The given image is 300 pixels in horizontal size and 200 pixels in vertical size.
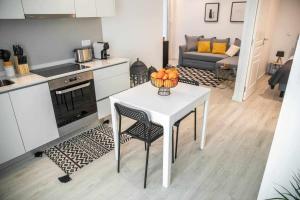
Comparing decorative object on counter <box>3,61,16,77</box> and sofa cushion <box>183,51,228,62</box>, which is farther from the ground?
decorative object on counter <box>3,61,16,77</box>

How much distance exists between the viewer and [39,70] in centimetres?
272

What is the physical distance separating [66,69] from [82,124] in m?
0.78

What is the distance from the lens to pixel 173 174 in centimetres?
219

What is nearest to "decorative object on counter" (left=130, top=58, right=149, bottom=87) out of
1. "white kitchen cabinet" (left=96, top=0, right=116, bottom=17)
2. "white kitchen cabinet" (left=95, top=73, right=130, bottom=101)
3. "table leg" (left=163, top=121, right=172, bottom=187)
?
"white kitchen cabinet" (left=95, top=73, right=130, bottom=101)

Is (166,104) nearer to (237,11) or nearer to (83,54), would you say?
(83,54)

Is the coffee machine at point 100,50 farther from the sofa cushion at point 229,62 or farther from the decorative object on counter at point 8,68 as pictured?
the sofa cushion at point 229,62

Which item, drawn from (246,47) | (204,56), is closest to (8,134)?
(246,47)

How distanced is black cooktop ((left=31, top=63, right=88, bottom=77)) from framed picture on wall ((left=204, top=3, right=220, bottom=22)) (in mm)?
4872

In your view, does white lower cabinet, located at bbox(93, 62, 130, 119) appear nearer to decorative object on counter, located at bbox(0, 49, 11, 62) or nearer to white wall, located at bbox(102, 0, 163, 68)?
white wall, located at bbox(102, 0, 163, 68)

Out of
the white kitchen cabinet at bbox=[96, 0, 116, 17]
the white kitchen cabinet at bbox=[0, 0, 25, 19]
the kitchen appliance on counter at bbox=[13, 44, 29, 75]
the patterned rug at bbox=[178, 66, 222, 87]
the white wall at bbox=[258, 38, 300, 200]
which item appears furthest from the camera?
the patterned rug at bbox=[178, 66, 222, 87]

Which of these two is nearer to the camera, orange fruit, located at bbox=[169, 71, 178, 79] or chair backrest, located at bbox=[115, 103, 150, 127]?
chair backrest, located at bbox=[115, 103, 150, 127]

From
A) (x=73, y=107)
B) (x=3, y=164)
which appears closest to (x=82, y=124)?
(x=73, y=107)

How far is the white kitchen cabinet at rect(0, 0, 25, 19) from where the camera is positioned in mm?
2066

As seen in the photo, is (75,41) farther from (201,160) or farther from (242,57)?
(242,57)
